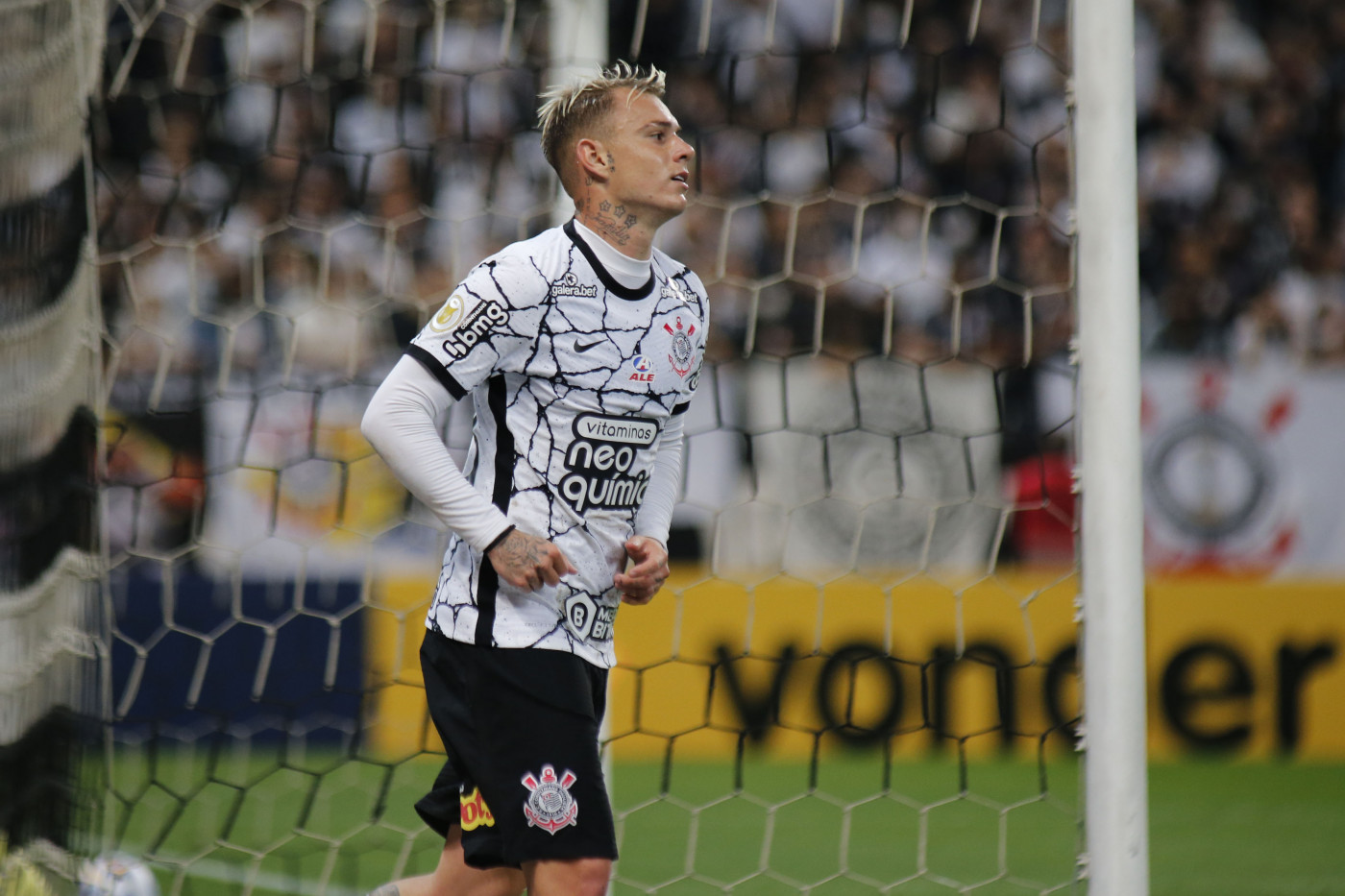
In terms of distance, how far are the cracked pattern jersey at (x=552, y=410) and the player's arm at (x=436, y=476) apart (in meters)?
0.05

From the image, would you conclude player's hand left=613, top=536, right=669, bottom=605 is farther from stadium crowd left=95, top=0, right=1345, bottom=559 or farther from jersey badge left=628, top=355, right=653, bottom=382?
stadium crowd left=95, top=0, right=1345, bottom=559

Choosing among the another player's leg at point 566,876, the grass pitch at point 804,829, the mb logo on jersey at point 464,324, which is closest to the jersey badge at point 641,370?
the mb logo on jersey at point 464,324

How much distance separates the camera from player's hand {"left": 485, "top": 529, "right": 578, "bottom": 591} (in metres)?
2.21

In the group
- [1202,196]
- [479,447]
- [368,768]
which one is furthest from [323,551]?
[1202,196]

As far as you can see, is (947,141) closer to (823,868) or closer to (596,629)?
(823,868)

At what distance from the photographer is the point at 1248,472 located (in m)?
6.56

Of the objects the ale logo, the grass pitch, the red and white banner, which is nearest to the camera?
the ale logo

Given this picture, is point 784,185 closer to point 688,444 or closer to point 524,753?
point 688,444

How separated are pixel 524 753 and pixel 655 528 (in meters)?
0.45

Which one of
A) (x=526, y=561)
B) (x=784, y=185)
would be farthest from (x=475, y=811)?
(x=784, y=185)

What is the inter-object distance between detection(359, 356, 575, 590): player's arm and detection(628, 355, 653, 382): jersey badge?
0.99ft

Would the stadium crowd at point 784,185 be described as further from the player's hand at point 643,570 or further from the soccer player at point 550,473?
the player's hand at point 643,570

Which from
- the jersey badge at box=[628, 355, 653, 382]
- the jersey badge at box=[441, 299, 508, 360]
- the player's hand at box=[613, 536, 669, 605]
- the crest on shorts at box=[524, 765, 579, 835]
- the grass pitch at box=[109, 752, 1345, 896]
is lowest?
the grass pitch at box=[109, 752, 1345, 896]

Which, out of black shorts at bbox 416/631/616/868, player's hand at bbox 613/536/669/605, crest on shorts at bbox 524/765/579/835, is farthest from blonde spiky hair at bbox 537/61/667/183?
crest on shorts at bbox 524/765/579/835
